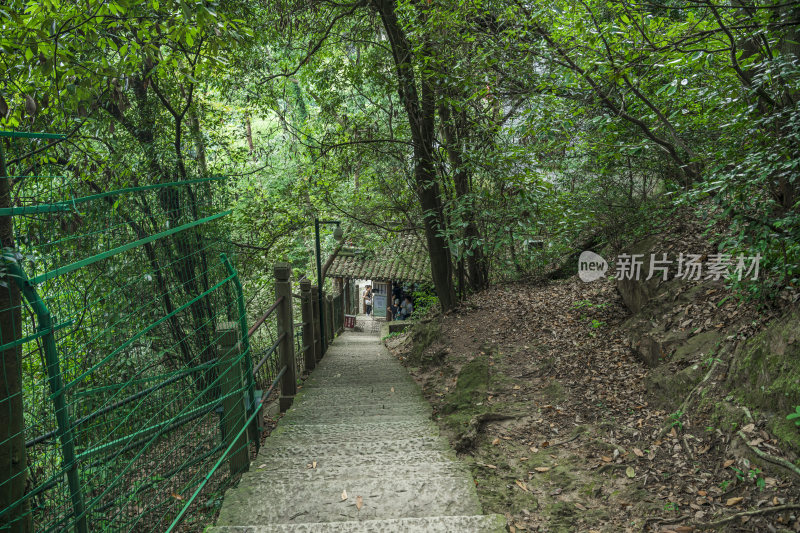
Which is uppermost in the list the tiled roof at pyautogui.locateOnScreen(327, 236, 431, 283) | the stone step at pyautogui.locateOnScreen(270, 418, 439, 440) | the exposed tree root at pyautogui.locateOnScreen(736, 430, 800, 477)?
the tiled roof at pyautogui.locateOnScreen(327, 236, 431, 283)

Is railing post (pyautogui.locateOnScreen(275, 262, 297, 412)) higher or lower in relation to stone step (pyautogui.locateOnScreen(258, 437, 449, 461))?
higher

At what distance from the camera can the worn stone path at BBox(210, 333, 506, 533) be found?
221 cm

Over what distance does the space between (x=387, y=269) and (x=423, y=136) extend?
8.76 meters

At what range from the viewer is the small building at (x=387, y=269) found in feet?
48.8

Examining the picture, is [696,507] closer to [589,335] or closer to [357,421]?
[357,421]

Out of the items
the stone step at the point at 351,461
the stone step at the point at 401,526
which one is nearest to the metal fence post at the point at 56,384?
the stone step at the point at 401,526

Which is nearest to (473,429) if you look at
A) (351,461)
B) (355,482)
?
(351,461)

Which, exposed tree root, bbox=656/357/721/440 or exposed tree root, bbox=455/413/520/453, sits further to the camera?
exposed tree root, bbox=455/413/520/453

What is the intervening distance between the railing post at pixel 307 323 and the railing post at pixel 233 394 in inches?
131

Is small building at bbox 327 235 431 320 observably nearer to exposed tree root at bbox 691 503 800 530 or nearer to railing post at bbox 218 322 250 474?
railing post at bbox 218 322 250 474

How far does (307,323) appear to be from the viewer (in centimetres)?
659

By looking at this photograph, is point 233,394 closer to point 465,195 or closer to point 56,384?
point 56,384

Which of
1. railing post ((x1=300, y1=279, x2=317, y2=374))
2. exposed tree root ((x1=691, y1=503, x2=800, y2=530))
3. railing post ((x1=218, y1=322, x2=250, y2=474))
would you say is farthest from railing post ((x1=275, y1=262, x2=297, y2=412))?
exposed tree root ((x1=691, y1=503, x2=800, y2=530))

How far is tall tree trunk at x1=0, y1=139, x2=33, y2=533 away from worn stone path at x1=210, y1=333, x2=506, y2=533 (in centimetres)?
110
